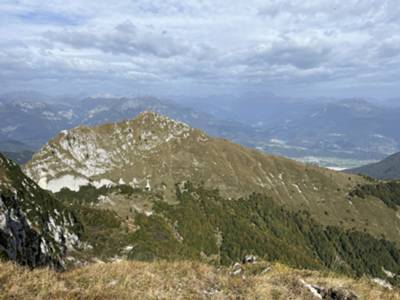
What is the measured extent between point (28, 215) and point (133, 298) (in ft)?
395

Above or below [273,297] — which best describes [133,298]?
above

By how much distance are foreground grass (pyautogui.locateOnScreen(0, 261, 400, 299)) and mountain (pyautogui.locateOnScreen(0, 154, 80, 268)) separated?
2700 inches

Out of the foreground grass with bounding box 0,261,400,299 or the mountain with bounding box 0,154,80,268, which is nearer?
the foreground grass with bounding box 0,261,400,299

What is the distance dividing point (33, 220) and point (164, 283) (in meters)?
120

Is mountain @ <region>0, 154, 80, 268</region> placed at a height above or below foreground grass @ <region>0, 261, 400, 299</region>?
below

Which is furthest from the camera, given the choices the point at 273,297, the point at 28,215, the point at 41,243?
the point at 28,215

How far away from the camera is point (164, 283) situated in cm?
1341

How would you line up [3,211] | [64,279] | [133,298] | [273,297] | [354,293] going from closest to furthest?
[133,298] < [64,279] < [273,297] < [354,293] < [3,211]

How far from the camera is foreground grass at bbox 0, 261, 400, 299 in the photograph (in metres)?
11.2

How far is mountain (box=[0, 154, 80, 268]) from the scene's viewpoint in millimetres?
86025

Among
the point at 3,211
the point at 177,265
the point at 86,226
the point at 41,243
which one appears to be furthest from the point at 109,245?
the point at 177,265

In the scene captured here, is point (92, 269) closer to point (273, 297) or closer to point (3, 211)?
point (273, 297)

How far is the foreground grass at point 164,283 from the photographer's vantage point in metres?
11.2

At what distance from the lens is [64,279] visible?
1246 centimetres
